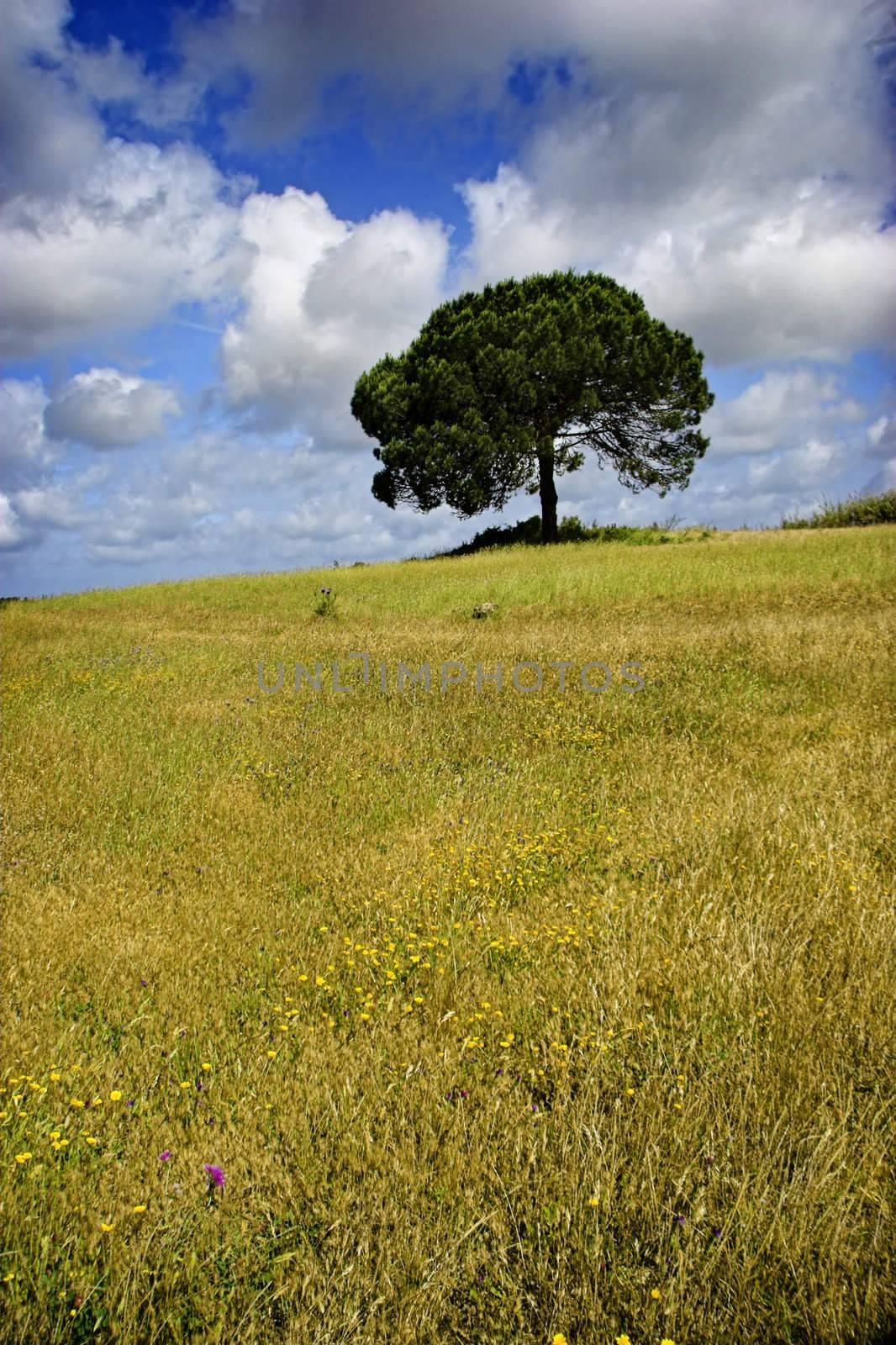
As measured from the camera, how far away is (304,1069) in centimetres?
313

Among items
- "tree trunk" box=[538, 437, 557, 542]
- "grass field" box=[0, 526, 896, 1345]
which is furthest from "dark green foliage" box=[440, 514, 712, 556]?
"grass field" box=[0, 526, 896, 1345]

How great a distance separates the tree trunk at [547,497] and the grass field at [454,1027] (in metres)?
25.9

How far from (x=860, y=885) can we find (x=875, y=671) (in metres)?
5.54

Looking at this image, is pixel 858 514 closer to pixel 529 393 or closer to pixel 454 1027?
pixel 529 393

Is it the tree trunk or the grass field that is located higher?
the tree trunk

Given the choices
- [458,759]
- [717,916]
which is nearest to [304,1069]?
[717,916]

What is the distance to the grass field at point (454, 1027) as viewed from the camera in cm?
224

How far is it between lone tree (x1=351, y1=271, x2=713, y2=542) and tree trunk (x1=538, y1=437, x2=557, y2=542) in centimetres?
6

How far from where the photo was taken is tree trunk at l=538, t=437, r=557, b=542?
32.3 m

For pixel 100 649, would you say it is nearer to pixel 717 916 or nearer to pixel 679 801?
pixel 679 801

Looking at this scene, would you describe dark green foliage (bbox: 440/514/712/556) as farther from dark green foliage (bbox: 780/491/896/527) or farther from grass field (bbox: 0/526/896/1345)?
grass field (bbox: 0/526/896/1345)

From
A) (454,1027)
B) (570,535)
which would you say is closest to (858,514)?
(570,535)

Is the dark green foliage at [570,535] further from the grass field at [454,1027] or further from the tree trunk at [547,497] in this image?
the grass field at [454,1027]

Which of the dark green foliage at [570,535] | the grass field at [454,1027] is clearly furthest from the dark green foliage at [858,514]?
the grass field at [454,1027]
